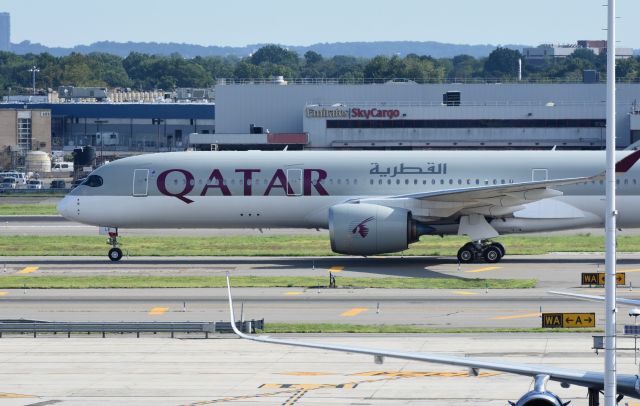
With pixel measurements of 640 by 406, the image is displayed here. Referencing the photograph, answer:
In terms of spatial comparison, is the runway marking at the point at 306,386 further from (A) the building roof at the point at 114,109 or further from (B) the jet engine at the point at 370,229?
(A) the building roof at the point at 114,109

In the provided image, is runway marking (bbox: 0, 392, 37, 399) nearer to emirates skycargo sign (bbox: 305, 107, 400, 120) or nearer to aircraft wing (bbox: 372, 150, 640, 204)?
aircraft wing (bbox: 372, 150, 640, 204)

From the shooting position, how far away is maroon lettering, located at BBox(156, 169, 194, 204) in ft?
173

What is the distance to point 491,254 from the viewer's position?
51.3 m

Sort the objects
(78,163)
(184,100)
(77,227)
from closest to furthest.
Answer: (77,227), (78,163), (184,100)

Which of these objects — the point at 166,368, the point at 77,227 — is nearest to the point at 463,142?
the point at 77,227

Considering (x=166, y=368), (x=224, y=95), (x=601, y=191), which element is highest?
(x=224, y=95)

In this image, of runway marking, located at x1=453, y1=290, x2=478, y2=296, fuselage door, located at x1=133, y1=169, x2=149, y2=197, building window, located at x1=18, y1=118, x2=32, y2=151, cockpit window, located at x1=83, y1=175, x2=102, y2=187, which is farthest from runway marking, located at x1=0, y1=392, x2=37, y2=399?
building window, located at x1=18, y1=118, x2=32, y2=151

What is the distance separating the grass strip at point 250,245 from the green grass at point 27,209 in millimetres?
18843

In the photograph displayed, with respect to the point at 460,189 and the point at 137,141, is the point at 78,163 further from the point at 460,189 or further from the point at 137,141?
the point at 460,189

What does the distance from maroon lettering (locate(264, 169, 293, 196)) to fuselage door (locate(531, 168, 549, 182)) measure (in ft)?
30.8

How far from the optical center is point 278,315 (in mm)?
38625

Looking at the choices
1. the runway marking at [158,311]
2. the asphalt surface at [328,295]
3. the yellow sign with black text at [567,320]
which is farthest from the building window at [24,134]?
the yellow sign with black text at [567,320]

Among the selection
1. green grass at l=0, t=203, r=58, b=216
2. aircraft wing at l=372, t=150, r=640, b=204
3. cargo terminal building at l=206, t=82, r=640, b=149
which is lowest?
green grass at l=0, t=203, r=58, b=216

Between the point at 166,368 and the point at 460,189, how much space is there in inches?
861
